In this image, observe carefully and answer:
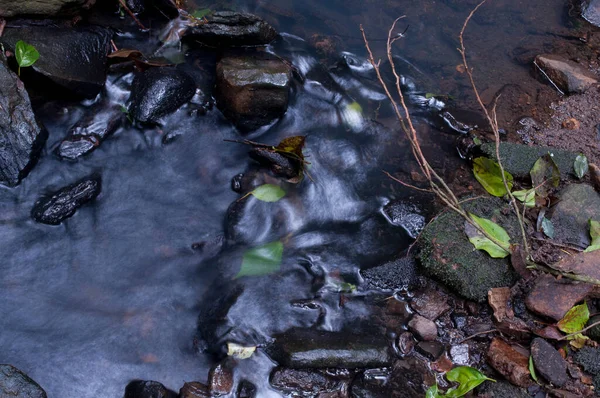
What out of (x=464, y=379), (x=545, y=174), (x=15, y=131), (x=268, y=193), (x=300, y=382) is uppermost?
(x=545, y=174)

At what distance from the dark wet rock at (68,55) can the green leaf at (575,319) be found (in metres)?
4.35

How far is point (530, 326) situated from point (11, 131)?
4.26m

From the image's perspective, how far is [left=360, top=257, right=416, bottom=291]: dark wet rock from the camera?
12.6ft

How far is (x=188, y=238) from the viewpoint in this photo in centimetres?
397

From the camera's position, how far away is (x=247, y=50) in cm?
514

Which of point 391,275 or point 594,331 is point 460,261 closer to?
point 391,275

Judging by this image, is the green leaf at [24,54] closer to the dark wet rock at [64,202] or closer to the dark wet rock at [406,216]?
the dark wet rock at [64,202]

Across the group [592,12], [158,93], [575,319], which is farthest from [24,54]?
[592,12]

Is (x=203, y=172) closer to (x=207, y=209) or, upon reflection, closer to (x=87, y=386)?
(x=207, y=209)

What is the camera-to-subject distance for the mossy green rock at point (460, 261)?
12.1 ft

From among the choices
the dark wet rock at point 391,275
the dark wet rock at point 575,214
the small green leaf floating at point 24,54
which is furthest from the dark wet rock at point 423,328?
the small green leaf floating at point 24,54

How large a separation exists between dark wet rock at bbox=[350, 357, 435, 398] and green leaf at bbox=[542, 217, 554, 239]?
1.53 metres

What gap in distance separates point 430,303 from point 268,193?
1.60 meters

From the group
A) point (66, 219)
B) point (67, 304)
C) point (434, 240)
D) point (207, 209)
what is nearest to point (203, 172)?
point (207, 209)
